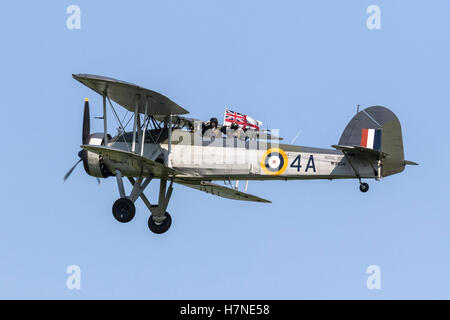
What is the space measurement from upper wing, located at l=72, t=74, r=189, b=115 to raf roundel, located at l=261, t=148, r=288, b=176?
2202mm

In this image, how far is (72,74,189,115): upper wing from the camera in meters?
20.9

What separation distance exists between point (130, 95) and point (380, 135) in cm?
576

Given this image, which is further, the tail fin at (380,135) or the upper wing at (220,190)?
the upper wing at (220,190)

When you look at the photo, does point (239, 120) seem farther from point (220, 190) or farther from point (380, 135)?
point (380, 135)

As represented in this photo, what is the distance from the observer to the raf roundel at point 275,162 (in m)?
21.6

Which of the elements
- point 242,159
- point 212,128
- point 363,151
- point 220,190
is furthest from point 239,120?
point 363,151

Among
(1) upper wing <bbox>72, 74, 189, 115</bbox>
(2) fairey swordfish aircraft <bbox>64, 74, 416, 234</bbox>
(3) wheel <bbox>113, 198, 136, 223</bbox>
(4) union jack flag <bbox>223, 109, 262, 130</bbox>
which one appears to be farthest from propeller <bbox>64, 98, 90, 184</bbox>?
(4) union jack flag <bbox>223, 109, 262, 130</bbox>

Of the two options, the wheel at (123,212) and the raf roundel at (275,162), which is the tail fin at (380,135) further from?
the wheel at (123,212)

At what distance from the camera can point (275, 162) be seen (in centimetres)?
2162

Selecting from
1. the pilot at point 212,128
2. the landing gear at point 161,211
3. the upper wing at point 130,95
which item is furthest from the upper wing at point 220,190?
the upper wing at point 130,95

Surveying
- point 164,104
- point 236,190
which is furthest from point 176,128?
point 236,190

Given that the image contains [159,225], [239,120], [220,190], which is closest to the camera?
[239,120]

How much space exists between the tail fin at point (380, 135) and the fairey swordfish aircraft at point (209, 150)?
0.02 m

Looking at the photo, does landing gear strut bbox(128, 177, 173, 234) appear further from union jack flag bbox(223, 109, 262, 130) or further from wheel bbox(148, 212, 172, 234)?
union jack flag bbox(223, 109, 262, 130)
